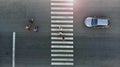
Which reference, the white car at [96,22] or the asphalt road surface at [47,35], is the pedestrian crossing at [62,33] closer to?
the asphalt road surface at [47,35]

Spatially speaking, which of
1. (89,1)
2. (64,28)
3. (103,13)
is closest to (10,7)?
(64,28)

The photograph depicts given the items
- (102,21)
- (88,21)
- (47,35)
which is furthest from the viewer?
(47,35)

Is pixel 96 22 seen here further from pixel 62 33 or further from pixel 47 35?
pixel 47 35

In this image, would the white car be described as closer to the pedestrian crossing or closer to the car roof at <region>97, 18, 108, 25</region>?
the car roof at <region>97, 18, 108, 25</region>

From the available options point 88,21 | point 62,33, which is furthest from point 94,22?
point 62,33

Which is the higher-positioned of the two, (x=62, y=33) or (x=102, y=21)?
(x=102, y=21)

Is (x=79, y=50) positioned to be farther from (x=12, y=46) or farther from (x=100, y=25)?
(x=12, y=46)

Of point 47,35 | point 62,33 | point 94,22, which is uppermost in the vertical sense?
point 94,22
